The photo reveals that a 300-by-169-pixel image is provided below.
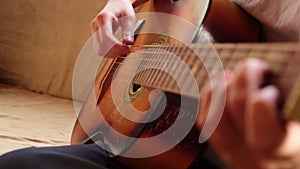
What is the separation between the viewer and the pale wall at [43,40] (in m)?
1.51

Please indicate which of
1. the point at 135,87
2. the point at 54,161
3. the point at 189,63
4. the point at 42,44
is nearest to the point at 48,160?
the point at 54,161

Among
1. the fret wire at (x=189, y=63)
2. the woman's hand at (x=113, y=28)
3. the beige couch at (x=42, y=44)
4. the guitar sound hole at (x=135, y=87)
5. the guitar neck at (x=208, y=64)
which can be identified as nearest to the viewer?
the guitar neck at (x=208, y=64)

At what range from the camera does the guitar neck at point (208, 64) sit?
0.40m

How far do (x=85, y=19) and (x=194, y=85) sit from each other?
40.6 inches

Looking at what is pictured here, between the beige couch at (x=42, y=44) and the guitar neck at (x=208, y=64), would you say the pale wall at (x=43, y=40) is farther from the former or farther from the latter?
the guitar neck at (x=208, y=64)

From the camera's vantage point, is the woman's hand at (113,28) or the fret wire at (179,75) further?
the woman's hand at (113,28)

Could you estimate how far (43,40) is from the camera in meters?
1.54

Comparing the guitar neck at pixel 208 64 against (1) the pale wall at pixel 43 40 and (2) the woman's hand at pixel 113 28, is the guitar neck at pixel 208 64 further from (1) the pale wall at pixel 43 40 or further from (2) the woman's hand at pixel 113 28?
(1) the pale wall at pixel 43 40

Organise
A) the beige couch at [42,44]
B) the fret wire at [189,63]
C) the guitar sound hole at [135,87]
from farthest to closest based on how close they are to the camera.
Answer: the beige couch at [42,44] < the guitar sound hole at [135,87] < the fret wire at [189,63]

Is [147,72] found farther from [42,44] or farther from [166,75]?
[42,44]

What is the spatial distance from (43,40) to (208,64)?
111 centimetres

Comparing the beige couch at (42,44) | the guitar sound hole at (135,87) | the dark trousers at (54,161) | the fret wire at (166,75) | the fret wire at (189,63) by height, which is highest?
the fret wire at (189,63)

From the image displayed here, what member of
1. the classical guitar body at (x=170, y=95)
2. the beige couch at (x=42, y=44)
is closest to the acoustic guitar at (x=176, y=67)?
the classical guitar body at (x=170, y=95)

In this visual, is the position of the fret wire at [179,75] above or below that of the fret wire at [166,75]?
above
